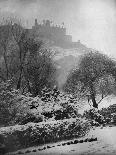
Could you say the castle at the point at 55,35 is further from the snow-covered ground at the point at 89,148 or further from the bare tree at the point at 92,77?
the snow-covered ground at the point at 89,148

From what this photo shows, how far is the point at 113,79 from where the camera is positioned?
2755cm

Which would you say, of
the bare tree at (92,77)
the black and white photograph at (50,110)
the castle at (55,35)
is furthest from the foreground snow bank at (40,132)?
the castle at (55,35)

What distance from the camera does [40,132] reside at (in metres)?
12.8

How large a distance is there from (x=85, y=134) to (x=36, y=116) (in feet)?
8.62

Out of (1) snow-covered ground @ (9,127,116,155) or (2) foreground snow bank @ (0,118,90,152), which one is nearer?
(1) snow-covered ground @ (9,127,116,155)

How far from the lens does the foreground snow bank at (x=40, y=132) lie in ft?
39.9

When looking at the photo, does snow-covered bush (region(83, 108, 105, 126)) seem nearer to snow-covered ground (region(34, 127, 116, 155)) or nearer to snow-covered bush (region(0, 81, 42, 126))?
snow-covered bush (region(0, 81, 42, 126))

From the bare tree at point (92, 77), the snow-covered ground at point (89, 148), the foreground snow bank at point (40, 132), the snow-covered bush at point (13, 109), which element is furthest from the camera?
the bare tree at point (92, 77)

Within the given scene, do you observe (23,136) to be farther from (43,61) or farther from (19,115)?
(43,61)

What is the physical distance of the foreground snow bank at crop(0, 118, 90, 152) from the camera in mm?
12172

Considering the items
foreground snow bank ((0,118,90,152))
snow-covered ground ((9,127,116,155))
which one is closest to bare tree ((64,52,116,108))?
foreground snow bank ((0,118,90,152))

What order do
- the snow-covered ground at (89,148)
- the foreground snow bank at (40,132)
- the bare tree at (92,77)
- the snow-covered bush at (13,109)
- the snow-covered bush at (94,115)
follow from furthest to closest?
the bare tree at (92,77)
the snow-covered bush at (94,115)
the snow-covered bush at (13,109)
the foreground snow bank at (40,132)
the snow-covered ground at (89,148)

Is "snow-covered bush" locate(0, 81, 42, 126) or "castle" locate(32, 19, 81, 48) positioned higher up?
"castle" locate(32, 19, 81, 48)

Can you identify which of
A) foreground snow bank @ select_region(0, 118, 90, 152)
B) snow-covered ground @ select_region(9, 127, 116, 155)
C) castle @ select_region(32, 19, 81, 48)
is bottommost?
snow-covered ground @ select_region(9, 127, 116, 155)
